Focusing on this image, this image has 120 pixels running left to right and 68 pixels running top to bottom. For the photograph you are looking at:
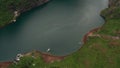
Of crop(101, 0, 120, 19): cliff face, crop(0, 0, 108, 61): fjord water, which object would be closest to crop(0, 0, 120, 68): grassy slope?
crop(0, 0, 108, 61): fjord water

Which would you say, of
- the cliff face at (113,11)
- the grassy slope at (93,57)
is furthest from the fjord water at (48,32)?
the grassy slope at (93,57)

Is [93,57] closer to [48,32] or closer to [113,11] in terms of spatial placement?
[48,32]

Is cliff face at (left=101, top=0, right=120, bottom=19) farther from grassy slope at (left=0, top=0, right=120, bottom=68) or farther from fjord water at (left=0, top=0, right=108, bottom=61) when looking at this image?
grassy slope at (left=0, top=0, right=120, bottom=68)

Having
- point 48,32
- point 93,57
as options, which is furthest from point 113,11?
point 93,57

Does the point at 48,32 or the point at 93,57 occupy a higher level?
the point at 48,32

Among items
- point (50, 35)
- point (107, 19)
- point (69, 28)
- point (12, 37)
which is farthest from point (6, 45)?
point (107, 19)

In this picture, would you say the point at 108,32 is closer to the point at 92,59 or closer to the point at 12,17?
the point at 92,59

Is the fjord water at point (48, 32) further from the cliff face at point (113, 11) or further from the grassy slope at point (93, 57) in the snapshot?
the grassy slope at point (93, 57)

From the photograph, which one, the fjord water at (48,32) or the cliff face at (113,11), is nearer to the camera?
the fjord water at (48,32)

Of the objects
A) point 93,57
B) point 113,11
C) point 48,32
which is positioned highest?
point 113,11
